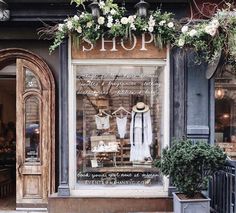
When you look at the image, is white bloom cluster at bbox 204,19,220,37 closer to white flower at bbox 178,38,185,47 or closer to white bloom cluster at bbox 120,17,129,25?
white flower at bbox 178,38,185,47

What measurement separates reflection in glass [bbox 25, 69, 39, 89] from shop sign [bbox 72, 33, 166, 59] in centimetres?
108

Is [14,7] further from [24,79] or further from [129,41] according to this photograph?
[129,41]

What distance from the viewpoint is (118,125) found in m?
7.07

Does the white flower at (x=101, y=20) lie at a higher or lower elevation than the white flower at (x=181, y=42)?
higher

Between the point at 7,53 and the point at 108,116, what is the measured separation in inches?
87.7

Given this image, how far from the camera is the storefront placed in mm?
6523

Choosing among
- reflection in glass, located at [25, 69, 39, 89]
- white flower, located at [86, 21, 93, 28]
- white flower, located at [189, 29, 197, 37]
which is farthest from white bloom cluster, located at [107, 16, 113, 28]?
reflection in glass, located at [25, 69, 39, 89]

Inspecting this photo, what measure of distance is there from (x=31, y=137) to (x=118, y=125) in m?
1.66

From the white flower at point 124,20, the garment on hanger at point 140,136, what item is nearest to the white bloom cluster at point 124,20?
the white flower at point 124,20

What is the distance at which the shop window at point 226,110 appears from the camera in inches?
272

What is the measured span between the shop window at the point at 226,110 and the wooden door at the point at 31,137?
308 centimetres

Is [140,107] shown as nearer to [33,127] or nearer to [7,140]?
[33,127]

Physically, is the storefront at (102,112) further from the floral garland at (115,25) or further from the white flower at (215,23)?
the white flower at (215,23)

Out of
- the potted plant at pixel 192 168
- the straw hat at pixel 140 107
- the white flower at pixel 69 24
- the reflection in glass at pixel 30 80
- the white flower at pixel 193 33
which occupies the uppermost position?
the white flower at pixel 69 24
